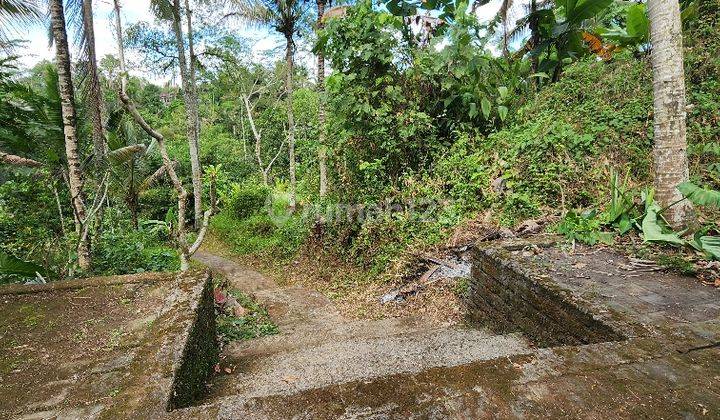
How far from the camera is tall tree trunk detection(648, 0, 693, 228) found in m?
3.70

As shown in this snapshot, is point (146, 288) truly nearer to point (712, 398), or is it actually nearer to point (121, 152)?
point (121, 152)

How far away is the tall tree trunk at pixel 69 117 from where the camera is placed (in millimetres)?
4879

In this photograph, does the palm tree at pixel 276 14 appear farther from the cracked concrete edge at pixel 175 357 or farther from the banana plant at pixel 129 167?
the cracked concrete edge at pixel 175 357

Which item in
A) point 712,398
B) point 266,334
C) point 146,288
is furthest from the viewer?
point 266,334

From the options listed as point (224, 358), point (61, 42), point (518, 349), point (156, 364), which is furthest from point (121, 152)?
point (518, 349)

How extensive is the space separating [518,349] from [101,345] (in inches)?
121

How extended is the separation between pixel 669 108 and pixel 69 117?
675cm

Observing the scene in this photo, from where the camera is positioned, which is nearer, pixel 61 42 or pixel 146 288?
pixel 146 288

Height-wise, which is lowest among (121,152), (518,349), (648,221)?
(518,349)

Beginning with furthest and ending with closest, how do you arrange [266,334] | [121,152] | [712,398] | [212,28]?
[212,28], [121,152], [266,334], [712,398]

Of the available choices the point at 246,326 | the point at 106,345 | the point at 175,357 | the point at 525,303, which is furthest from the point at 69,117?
the point at 525,303

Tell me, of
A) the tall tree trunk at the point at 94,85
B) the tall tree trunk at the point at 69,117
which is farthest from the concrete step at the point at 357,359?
the tall tree trunk at the point at 94,85

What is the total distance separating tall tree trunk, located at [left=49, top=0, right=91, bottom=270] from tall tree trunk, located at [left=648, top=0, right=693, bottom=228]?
21.4ft

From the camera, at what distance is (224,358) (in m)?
3.81
